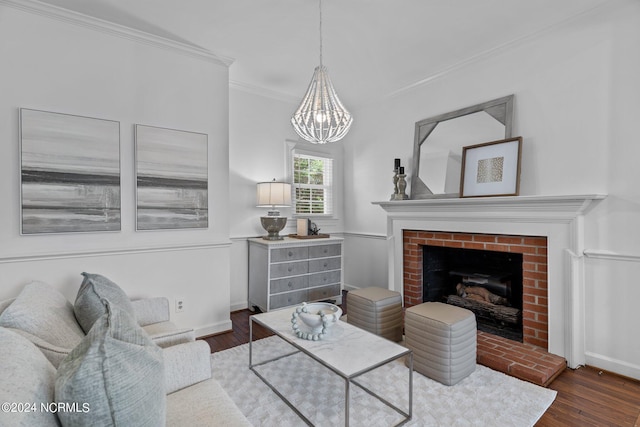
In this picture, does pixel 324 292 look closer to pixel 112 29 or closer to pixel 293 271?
pixel 293 271

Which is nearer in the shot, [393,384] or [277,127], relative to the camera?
[393,384]

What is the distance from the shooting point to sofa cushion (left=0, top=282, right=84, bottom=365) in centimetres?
127

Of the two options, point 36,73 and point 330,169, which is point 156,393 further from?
point 330,169

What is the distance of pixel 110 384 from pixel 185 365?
0.77 metres

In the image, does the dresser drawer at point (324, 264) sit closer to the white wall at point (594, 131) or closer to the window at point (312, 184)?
the window at point (312, 184)

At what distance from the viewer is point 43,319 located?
138 centimetres

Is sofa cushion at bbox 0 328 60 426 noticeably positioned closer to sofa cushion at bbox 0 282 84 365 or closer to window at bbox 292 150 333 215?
sofa cushion at bbox 0 282 84 365

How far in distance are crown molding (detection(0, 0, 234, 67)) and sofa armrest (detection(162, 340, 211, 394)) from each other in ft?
8.45

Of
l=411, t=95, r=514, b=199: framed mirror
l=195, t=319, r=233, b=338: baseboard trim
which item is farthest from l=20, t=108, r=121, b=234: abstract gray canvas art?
l=411, t=95, r=514, b=199: framed mirror

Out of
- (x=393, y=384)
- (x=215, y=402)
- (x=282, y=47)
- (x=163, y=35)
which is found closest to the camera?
(x=215, y=402)

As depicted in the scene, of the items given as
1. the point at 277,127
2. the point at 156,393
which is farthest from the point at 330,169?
the point at 156,393

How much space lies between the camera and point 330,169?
4727 millimetres

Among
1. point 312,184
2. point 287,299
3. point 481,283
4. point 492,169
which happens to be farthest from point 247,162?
point 481,283

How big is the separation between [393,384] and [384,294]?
893mm
